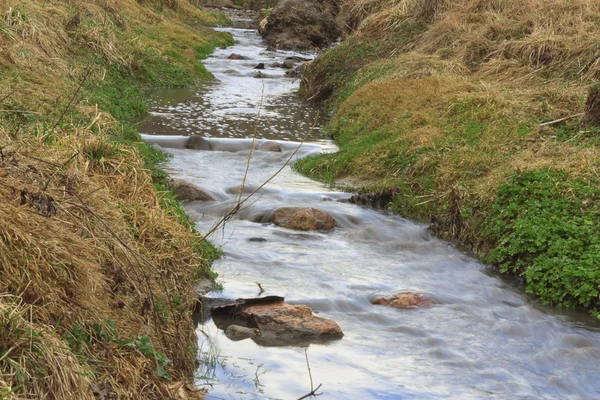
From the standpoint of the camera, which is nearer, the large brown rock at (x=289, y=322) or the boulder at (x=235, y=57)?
Answer: the large brown rock at (x=289, y=322)

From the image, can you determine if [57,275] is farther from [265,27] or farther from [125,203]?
[265,27]

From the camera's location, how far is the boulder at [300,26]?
103 ft

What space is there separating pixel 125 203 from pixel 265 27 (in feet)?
89.7

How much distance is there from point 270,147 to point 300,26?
1903 centimetres

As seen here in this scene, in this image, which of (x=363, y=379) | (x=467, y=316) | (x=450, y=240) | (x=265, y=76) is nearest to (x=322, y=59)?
(x=265, y=76)

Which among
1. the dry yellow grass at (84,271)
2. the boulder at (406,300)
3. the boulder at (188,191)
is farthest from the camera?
the boulder at (188,191)

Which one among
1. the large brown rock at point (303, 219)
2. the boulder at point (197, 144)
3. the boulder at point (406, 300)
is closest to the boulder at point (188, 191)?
the large brown rock at point (303, 219)

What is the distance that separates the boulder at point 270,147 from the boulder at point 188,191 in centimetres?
349

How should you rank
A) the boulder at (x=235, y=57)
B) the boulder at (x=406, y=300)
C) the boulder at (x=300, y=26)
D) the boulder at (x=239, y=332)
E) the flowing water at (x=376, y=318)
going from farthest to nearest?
the boulder at (x=300, y=26), the boulder at (x=235, y=57), the boulder at (x=406, y=300), the boulder at (x=239, y=332), the flowing water at (x=376, y=318)

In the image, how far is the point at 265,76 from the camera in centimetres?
2317

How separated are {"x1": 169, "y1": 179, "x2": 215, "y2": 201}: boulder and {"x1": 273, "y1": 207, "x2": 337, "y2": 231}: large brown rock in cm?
109

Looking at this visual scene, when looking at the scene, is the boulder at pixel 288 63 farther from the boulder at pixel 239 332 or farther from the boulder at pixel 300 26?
the boulder at pixel 239 332

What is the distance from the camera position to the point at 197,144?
45.4 ft

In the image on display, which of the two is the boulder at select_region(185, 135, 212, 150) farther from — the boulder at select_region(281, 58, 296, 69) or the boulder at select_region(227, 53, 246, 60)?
the boulder at select_region(227, 53, 246, 60)
